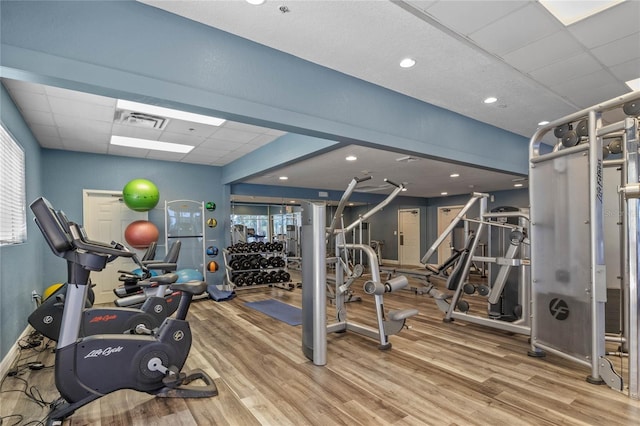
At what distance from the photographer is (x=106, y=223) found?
561cm

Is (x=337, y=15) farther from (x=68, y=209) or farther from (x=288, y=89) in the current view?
(x=68, y=209)

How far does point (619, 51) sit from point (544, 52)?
0.63m

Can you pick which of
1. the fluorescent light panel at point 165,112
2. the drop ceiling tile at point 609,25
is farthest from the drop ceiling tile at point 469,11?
the fluorescent light panel at point 165,112

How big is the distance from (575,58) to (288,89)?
245cm

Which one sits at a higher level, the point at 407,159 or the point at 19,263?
the point at 407,159

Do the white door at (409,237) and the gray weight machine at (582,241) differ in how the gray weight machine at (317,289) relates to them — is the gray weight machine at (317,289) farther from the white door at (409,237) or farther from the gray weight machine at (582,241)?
the white door at (409,237)

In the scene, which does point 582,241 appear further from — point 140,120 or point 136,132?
point 136,132

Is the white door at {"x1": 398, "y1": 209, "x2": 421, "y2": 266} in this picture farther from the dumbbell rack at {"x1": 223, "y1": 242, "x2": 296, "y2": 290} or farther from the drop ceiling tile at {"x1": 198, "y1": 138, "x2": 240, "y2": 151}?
the drop ceiling tile at {"x1": 198, "y1": 138, "x2": 240, "y2": 151}

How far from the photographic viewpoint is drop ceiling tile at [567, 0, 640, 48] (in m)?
2.17

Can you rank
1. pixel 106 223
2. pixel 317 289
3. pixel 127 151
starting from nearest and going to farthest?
pixel 317 289, pixel 127 151, pixel 106 223

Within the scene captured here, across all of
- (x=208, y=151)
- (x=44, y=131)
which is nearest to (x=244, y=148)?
(x=208, y=151)

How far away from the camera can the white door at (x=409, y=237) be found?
36.8 ft

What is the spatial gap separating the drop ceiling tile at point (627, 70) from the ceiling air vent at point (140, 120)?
465 centimetres

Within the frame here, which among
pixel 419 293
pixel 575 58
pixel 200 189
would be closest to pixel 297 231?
pixel 200 189
